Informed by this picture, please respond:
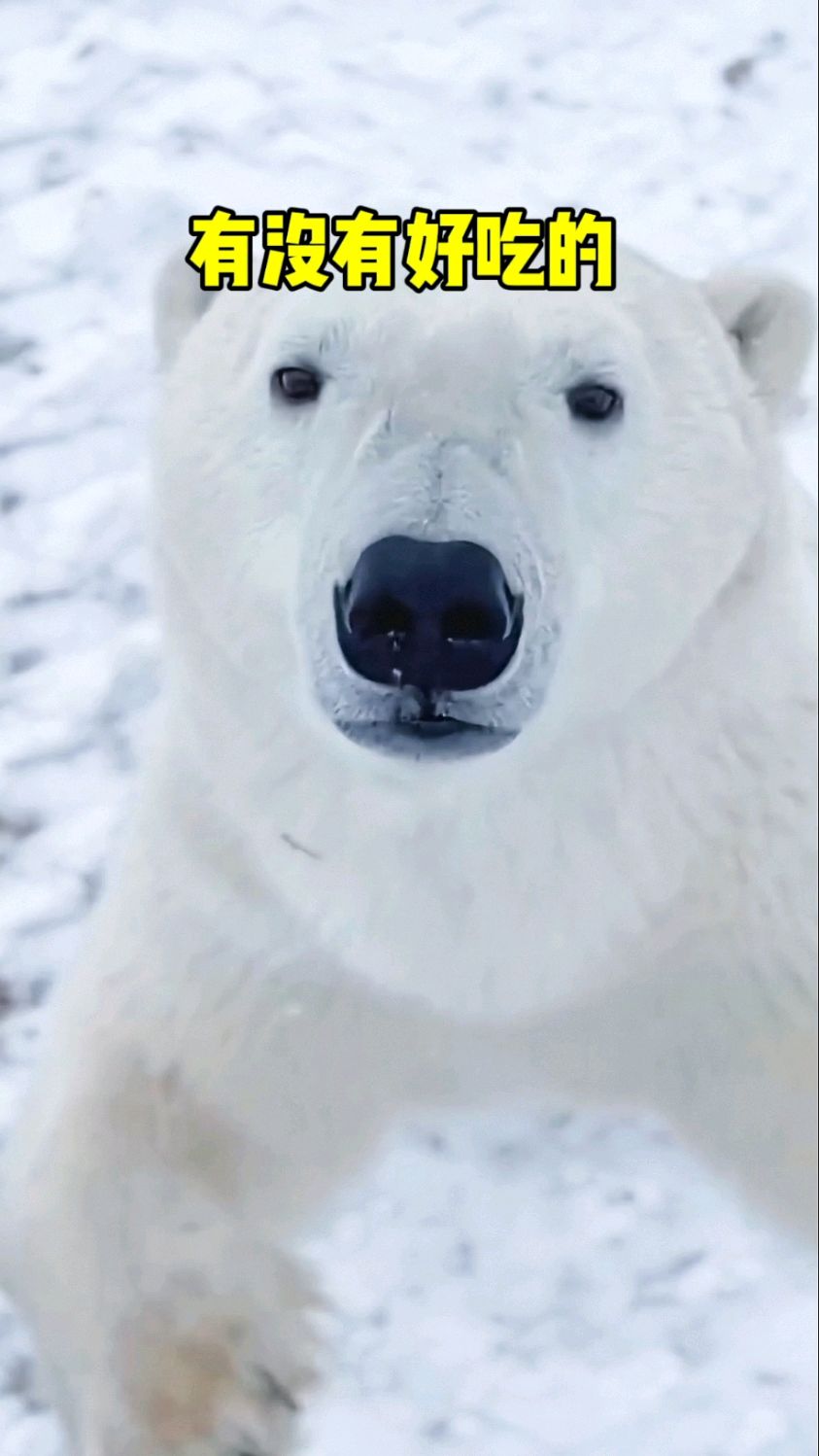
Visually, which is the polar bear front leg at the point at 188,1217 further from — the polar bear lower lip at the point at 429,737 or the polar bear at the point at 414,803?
the polar bear lower lip at the point at 429,737

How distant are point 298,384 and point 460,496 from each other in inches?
7.9

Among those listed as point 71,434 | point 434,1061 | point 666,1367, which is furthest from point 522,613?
point 71,434

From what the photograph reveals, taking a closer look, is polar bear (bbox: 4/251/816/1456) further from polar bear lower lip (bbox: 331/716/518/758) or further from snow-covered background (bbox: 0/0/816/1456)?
snow-covered background (bbox: 0/0/816/1456)

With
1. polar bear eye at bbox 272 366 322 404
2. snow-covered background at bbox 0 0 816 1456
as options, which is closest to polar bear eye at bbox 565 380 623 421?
polar bear eye at bbox 272 366 322 404

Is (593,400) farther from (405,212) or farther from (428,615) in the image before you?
(405,212)

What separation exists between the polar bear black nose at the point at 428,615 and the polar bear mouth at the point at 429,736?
0.11 feet

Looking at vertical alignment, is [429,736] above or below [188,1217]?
above

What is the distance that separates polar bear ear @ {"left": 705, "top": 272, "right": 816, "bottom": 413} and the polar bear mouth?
1.32 ft

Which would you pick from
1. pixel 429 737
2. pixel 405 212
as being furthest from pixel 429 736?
pixel 405 212

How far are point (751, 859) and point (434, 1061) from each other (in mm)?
312

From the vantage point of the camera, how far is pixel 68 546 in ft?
7.86

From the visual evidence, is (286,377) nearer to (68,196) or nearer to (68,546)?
(68,546)

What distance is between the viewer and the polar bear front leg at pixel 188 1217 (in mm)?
1438

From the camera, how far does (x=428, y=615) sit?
3.59 feet
